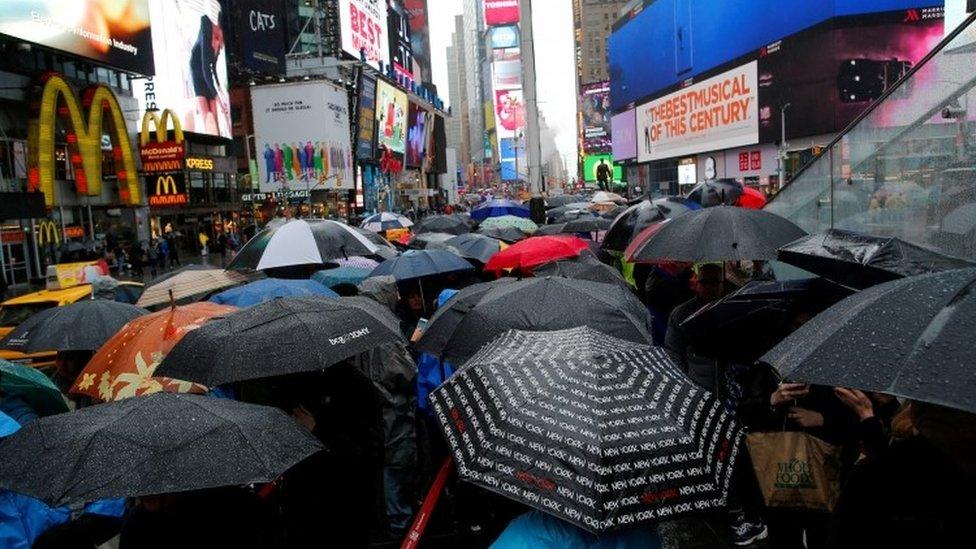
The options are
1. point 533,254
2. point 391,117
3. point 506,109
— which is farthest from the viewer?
point 506,109

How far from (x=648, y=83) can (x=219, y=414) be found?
7990 centimetres

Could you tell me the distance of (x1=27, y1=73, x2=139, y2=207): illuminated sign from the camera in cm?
2877

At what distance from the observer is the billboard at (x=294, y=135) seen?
55.4m

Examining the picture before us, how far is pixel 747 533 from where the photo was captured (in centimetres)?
533

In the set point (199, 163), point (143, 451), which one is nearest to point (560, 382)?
point (143, 451)

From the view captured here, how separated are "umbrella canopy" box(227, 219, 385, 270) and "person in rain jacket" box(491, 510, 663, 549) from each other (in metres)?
5.66

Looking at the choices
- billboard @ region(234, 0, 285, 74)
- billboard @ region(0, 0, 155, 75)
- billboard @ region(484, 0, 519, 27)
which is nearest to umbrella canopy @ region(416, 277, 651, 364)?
billboard @ region(0, 0, 155, 75)

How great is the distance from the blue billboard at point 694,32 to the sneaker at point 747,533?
47725mm

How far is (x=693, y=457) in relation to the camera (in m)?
2.83

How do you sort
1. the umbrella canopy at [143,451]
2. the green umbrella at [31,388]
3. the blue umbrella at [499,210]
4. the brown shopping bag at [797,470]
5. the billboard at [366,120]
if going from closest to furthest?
the umbrella canopy at [143,451] → the brown shopping bag at [797,470] → the green umbrella at [31,388] → the blue umbrella at [499,210] → the billboard at [366,120]

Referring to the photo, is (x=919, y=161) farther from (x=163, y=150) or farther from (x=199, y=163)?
(x=199, y=163)

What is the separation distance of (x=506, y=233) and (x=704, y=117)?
53674mm

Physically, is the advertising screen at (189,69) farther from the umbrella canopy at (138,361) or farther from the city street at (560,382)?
the umbrella canopy at (138,361)

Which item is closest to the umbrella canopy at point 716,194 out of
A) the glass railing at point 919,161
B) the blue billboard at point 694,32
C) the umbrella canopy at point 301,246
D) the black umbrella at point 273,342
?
the glass railing at point 919,161
